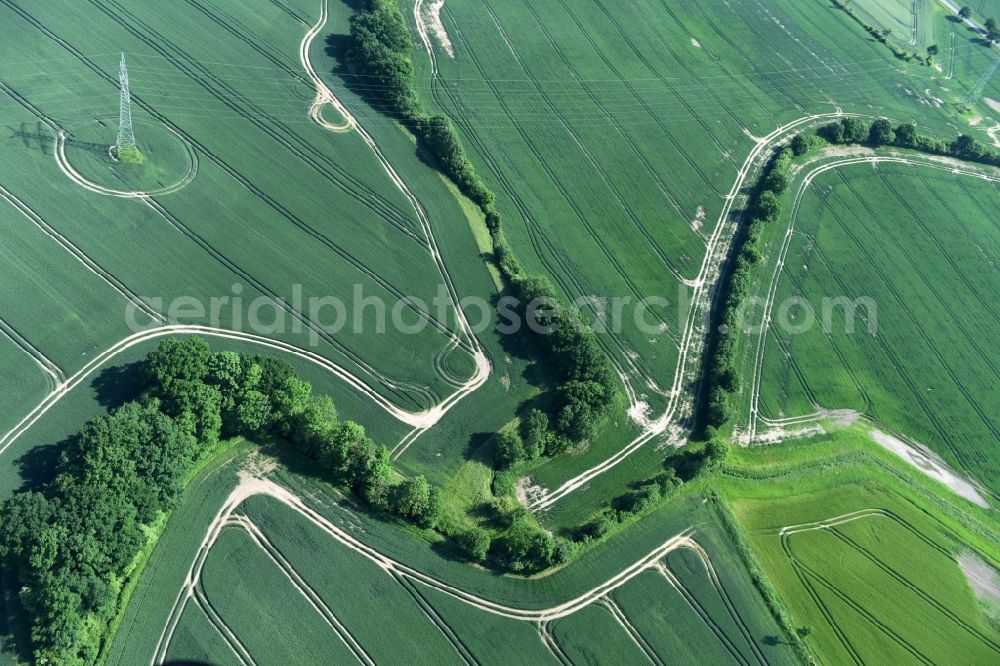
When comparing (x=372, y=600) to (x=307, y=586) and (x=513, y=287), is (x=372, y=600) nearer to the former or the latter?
(x=307, y=586)

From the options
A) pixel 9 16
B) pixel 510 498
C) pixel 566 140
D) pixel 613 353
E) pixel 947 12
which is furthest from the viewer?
pixel 947 12

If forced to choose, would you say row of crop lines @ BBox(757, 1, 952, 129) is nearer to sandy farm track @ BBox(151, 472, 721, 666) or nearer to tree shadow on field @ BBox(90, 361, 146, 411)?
sandy farm track @ BBox(151, 472, 721, 666)

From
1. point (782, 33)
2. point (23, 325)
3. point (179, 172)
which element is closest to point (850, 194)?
point (782, 33)

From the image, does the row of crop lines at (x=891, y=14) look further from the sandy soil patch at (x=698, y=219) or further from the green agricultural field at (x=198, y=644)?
the green agricultural field at (x=198, y=644)

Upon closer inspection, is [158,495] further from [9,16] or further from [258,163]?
[9,16]

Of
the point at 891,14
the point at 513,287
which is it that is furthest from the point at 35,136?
the point at 891,14

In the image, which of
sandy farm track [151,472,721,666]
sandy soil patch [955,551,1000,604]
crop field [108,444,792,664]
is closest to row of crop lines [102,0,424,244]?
sandy farm track [151,472,721,666]
